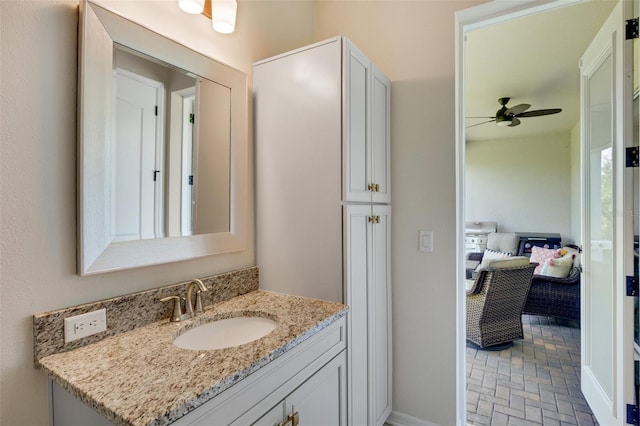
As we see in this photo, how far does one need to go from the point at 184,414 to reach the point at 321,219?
36.3 inches

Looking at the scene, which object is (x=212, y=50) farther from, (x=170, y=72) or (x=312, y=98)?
(x=312, y=98)

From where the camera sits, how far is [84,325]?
1.00 meters

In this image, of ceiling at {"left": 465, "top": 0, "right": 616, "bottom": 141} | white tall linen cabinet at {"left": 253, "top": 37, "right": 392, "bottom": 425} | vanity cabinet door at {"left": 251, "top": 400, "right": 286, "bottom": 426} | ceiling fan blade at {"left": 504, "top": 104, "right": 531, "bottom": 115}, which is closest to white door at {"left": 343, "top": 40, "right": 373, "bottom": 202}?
white tall linen cabinet at {"left": 253, "top": 37, "right": 392, "bottom": 425}

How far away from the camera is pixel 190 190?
1.34 m

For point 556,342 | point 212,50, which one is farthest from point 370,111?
point 556,342

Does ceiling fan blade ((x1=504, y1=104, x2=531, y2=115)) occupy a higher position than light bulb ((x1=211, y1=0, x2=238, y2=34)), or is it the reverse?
ceiling fan blade ((x1=504, y1=104, x2=531, y2=115))

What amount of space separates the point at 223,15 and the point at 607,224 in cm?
226

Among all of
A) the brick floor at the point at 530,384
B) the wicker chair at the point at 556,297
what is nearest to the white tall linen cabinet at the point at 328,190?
the brick floor at the point at 530,384

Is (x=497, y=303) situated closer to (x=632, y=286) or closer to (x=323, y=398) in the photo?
(x=632, y=286)

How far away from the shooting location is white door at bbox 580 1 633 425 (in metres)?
1.56

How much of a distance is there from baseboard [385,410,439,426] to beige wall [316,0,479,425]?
3 centimetres

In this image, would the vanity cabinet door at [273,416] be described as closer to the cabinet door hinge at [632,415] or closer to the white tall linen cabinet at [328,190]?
the white tall linen cabinet at [328,190]

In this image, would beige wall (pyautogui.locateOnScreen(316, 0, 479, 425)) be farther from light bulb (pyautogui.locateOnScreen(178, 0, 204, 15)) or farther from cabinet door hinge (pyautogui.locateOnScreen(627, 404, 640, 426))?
light bulb (pyautogui.locateOnScreen(178, 0, 204, 15))

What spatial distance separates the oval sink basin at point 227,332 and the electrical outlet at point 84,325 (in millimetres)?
253
